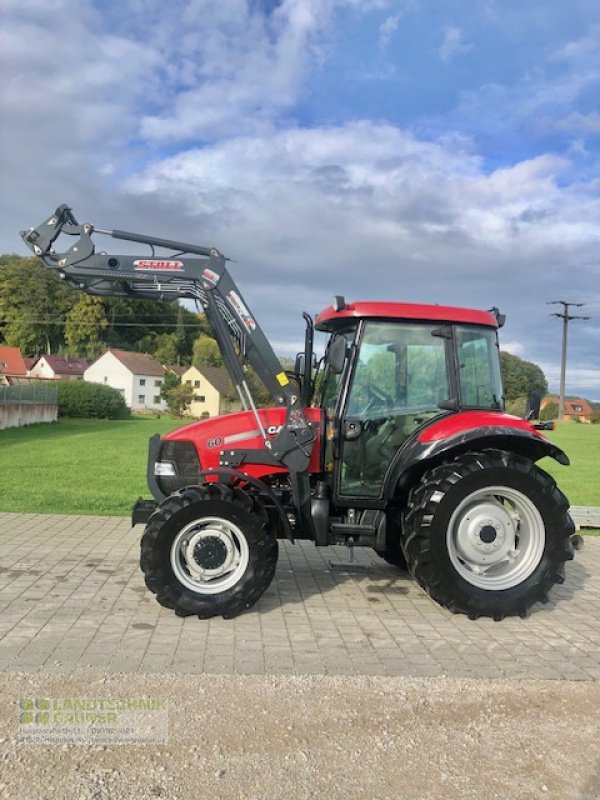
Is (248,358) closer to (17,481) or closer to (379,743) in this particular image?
(379,743)

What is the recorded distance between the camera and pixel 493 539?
5766mm

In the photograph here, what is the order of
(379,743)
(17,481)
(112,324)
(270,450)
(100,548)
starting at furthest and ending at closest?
1. (112,324)
2. (17,481)
3. (100,548)
4. (270,450)
5. (379,743)

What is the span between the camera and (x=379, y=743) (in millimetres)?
3621

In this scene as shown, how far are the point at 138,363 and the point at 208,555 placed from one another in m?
79.5

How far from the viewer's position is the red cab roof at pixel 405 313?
596 centimetres

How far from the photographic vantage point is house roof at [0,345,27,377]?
72.2 m

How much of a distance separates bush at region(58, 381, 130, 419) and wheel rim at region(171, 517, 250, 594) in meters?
44.1

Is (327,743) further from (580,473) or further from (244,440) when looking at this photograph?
(580,473)

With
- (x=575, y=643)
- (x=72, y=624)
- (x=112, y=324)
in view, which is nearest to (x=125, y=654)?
(x=72, y=624)

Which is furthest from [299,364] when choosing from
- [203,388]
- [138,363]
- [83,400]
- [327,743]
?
[138,363]

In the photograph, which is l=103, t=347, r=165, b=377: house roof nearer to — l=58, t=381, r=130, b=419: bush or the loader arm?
l=58, t=381, r=130, b=419: bush

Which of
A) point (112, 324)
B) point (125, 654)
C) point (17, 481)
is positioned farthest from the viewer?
point (112, 324)

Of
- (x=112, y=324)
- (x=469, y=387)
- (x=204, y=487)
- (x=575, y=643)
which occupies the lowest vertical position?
(x=575, y=643)

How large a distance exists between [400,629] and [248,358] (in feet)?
8.50
